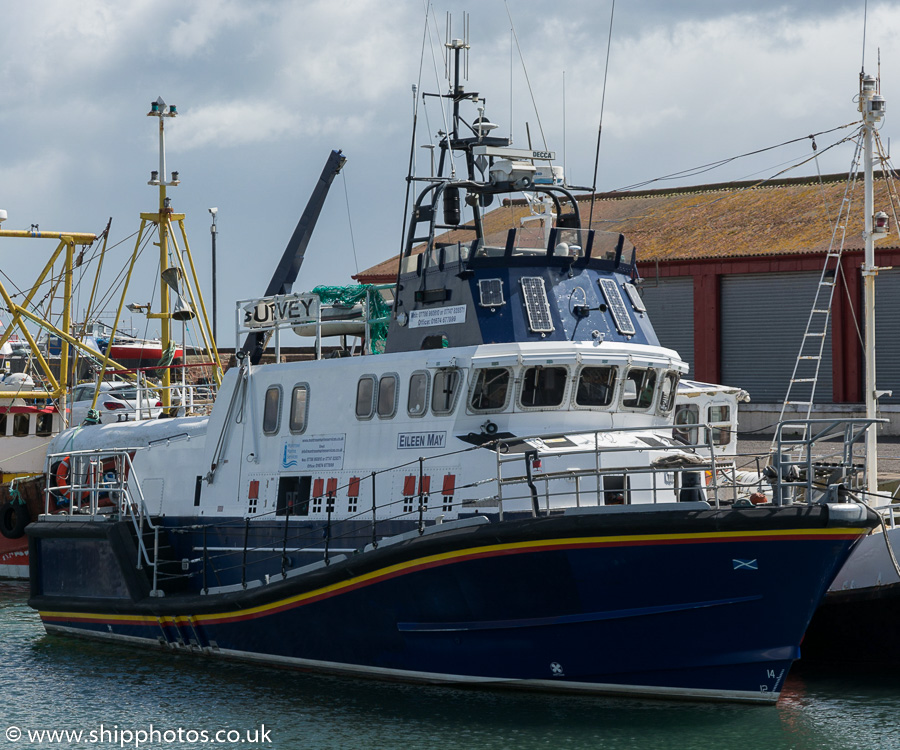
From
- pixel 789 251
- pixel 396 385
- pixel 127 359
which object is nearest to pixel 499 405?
pixel 396 385

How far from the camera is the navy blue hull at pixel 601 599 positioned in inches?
441

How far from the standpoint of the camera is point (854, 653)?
15.3 m

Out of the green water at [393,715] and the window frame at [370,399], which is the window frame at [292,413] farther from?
the green water at [393,715]

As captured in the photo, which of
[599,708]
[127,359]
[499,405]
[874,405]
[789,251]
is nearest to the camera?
[599,708]

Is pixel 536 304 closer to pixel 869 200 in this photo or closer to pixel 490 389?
pixel 490 389

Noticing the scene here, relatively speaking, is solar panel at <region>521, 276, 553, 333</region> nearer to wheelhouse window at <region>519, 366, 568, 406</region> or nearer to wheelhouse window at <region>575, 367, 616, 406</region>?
wheelhouse window at <region>519, 366, 568, 406</region>

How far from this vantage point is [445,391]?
12992mm

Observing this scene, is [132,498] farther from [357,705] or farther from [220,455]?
[357,705]

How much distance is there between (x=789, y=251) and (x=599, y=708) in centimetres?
2194

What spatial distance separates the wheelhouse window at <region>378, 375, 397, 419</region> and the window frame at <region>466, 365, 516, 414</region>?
978 mm

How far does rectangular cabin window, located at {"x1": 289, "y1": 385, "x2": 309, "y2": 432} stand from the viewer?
14.3 metres

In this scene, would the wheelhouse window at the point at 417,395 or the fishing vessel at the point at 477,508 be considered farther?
the wheelhouse window at the point at 417,395

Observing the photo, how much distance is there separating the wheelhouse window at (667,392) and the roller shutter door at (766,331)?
1853 cm
